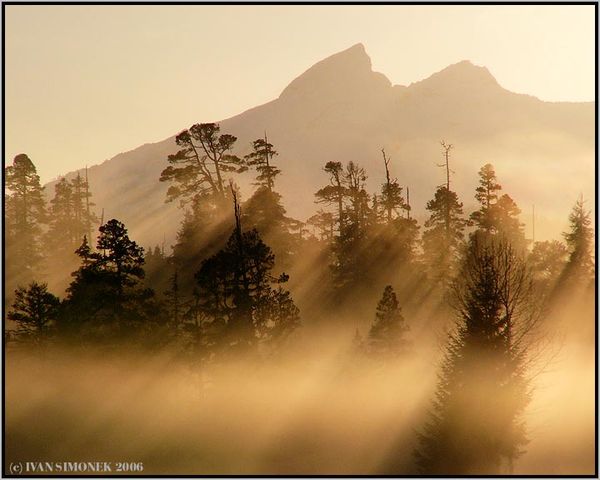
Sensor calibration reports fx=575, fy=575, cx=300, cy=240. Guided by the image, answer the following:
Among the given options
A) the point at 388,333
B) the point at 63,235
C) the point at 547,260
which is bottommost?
the point at 388,333

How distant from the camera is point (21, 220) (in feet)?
178

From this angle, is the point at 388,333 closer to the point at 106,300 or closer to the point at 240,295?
the point at 240,295

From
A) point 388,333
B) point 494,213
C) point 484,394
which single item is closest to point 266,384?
point 388,333

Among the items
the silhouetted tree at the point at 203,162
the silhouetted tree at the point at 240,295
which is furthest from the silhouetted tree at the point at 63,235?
the silhouetted tree at the point at 240,295

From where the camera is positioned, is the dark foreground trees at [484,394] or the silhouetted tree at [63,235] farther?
the silhouetted tree at [63,235]

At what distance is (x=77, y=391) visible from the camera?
3006 centimetres

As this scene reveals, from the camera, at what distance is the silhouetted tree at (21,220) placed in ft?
166

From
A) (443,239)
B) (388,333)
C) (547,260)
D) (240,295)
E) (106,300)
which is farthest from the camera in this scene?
(547,260)

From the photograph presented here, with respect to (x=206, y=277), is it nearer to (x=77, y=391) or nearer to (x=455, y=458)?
(x=77, y=391)

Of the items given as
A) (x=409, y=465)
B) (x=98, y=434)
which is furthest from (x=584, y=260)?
(x=98, y=434)

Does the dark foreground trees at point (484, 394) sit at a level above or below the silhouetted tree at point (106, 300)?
below

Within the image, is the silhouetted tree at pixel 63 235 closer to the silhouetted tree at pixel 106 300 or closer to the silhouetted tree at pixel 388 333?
the silhouetted tree at pixel 106 300

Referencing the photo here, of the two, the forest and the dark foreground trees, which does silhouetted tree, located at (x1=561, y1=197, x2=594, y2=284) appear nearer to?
the forest

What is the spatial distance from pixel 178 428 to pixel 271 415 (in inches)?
202
